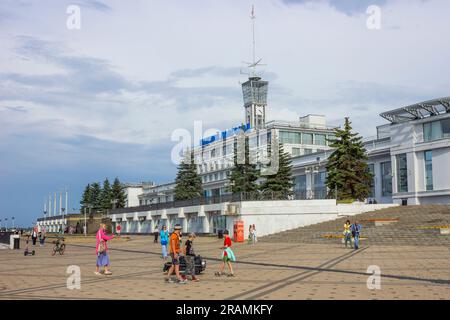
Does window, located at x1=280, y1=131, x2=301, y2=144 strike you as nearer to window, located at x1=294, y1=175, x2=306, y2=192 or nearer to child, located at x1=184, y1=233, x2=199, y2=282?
window, located at x1=294, y1=175, x2=306, y2=192

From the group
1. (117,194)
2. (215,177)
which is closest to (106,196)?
(117,194)

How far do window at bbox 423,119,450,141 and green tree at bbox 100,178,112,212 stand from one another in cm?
6817

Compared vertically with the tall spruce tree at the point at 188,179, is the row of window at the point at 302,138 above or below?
above

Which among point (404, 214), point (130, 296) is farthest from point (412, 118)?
point (130, 296)

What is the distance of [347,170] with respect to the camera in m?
52.9

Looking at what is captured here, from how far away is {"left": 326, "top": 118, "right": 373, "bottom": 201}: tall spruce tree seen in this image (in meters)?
52.3

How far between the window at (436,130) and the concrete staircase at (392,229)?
11.8 metres

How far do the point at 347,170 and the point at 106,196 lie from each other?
67.3m

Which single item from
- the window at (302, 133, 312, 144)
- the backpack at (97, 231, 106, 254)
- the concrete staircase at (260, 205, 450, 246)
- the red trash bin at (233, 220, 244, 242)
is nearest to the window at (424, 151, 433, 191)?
the concrete staircase at (260, 205, 450, 246)

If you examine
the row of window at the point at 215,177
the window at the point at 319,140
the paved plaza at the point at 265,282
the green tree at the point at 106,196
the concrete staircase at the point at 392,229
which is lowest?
the paved plaza at the point at 265,282

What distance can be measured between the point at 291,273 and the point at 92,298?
7.13 meters

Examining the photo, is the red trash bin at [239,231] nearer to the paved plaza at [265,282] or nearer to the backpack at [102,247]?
the paved plaza at [265,282]

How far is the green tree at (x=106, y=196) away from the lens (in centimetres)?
10730

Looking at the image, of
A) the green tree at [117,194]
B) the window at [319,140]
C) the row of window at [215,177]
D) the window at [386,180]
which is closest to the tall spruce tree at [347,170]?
the window at [386,180]
